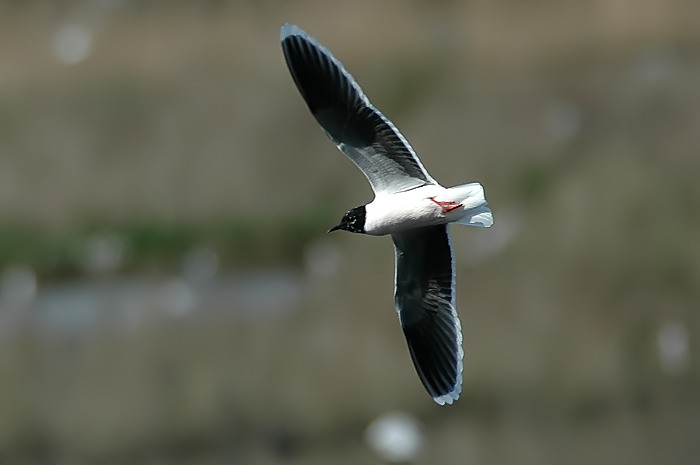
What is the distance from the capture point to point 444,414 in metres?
10.5

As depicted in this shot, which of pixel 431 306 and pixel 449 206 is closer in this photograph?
pixel 449 206

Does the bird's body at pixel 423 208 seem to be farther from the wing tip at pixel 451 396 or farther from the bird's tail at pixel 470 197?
the wing tip at pixel 451 396

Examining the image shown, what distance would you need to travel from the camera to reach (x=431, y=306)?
22.2 feet

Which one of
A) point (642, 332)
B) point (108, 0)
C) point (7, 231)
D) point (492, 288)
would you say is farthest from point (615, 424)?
point (108, 0)

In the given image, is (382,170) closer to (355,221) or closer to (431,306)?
(355,221)

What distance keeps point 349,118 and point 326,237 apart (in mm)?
5651

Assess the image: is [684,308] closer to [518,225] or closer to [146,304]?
[518,225]

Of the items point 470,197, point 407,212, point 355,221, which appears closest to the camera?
point 470,197

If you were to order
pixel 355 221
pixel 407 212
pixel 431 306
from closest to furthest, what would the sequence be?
pixel 407 212 → pixel 355 221 → pixel 431 306

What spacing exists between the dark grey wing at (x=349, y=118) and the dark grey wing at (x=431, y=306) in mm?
371

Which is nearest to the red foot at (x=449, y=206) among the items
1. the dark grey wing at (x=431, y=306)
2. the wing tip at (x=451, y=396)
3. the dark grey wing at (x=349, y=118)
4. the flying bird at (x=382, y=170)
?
the flying bird at (x=382, y=170)

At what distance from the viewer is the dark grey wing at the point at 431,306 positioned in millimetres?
6656

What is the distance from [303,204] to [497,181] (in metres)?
1.69

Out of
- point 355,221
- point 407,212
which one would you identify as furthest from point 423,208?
point 355,221
